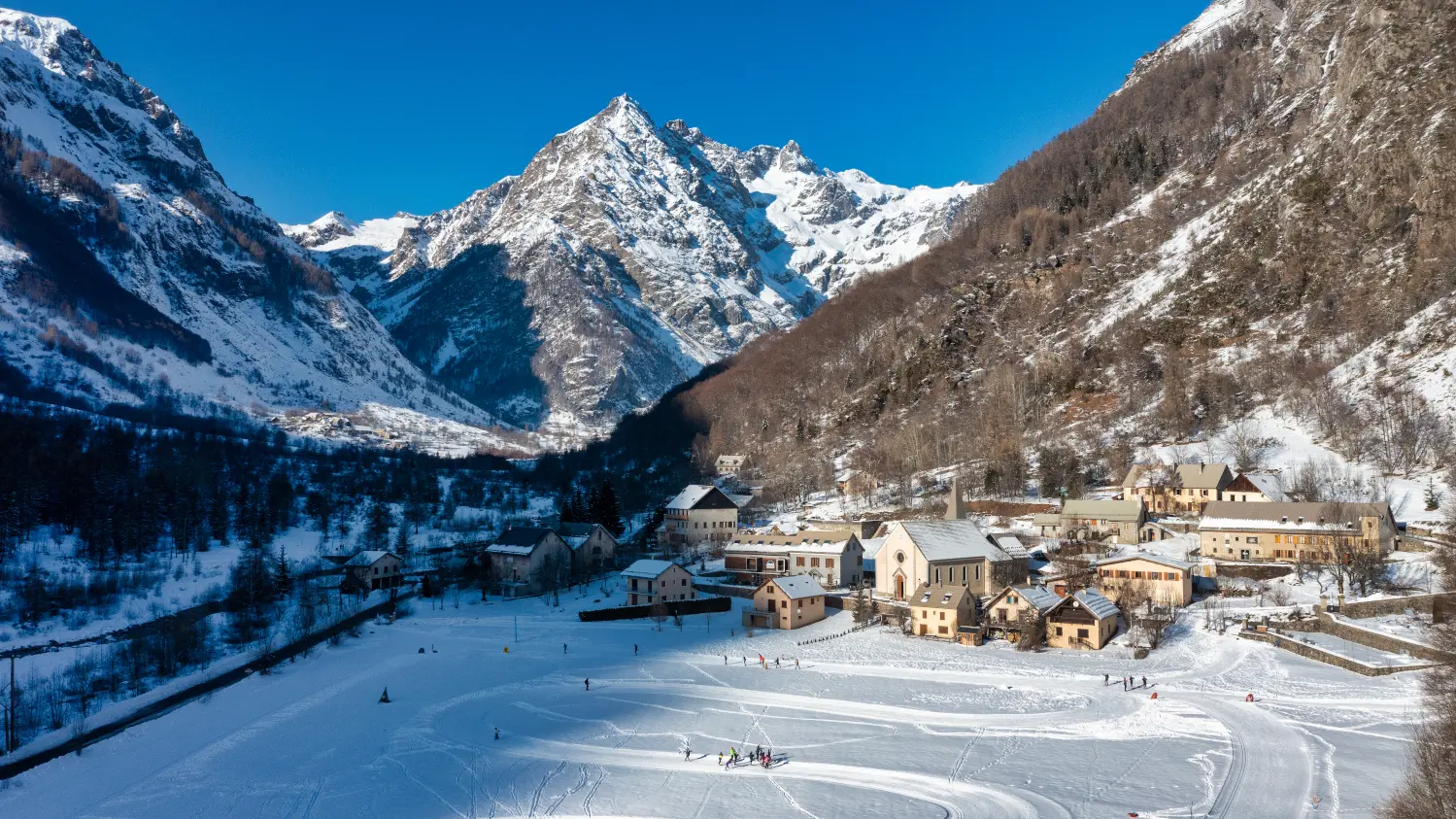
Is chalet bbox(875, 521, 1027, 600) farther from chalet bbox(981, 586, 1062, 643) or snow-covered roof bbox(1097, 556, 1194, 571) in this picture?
snow-covered roof bbox(1097, 556, 1194, 571)

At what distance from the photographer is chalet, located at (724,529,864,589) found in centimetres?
6525

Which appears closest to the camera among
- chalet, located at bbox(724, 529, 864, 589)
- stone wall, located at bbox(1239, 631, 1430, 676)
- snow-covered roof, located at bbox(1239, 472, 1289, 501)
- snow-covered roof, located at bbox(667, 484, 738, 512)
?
stone wall, located at bbox(1239, 631, 1430, 676)

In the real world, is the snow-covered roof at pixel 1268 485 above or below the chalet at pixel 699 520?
above

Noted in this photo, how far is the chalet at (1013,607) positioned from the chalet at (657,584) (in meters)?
20.8

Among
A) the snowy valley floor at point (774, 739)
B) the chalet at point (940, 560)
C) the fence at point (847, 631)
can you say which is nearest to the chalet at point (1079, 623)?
the snowy valley floor at point (774, 739)

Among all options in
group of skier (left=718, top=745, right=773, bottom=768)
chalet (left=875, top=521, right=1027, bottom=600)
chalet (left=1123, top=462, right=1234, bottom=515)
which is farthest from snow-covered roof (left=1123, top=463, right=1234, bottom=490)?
group of skier (left=718, top=745, right=773, bottom=768)

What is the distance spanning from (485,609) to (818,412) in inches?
2953

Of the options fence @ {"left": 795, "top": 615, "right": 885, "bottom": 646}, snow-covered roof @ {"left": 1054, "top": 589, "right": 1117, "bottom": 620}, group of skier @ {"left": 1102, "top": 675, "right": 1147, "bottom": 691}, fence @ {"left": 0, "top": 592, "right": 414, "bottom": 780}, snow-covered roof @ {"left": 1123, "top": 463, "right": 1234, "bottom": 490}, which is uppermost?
snow-covered roof @ {"left": 1123, "top": 463, "right": 1234, "bottom": 490}

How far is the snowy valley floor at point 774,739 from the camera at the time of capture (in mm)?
27594

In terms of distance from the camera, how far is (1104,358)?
10481cm

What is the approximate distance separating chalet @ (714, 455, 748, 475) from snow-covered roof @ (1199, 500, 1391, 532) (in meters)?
71.3

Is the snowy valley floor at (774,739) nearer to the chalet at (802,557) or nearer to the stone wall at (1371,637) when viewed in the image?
the stone wall at (1371,637)

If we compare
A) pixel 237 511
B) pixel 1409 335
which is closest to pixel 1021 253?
pixel 1409 335

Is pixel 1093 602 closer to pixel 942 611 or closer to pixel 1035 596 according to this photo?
pixel 1035 596
